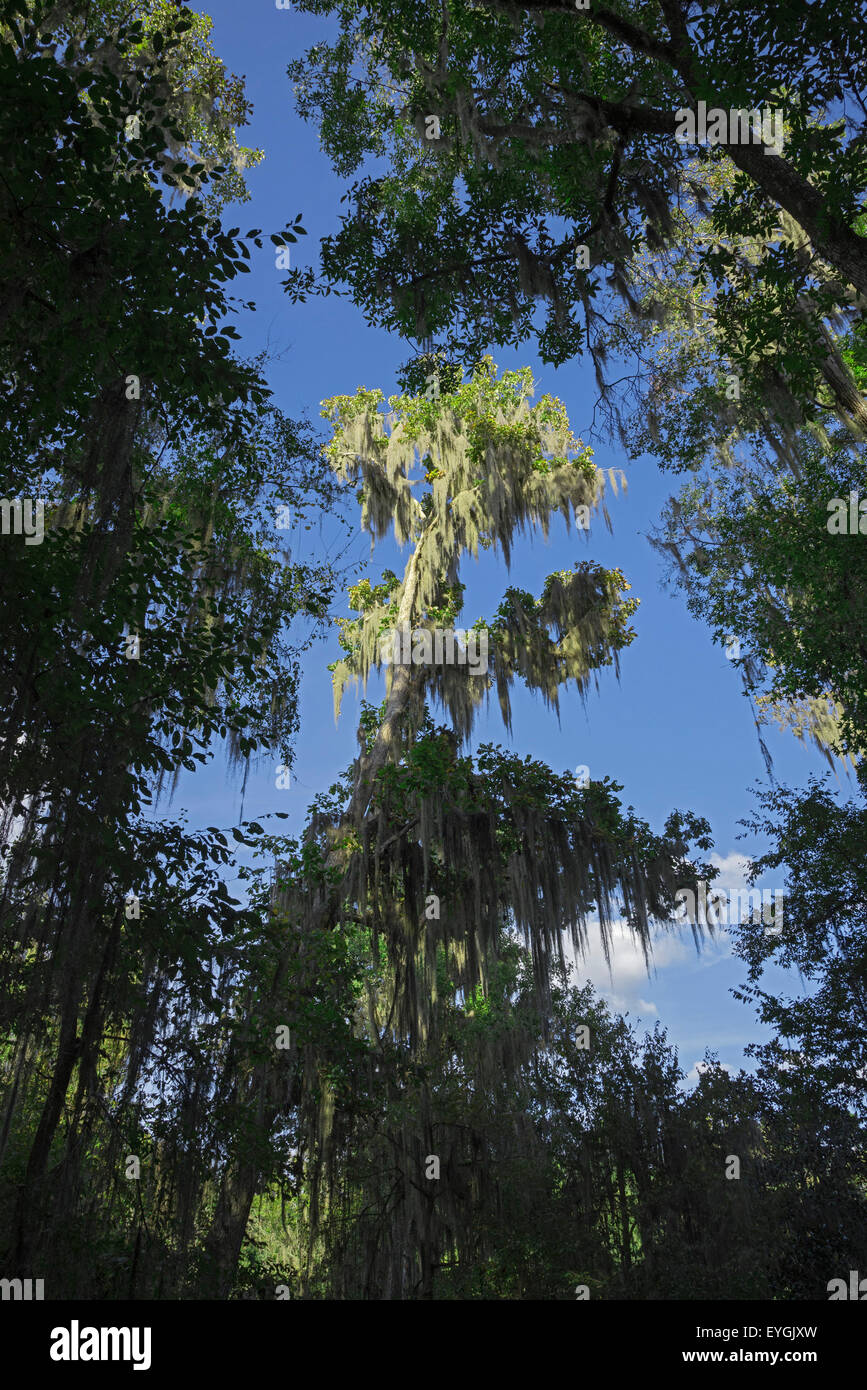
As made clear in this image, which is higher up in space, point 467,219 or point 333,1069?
point 467,219

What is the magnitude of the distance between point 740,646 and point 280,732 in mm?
9132

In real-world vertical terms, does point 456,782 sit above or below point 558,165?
below

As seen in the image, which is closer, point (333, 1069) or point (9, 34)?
point (9, 34)

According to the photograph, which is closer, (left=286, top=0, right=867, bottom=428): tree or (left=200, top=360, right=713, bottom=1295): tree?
(left=286, top=0, right=867, bottom=428): tree

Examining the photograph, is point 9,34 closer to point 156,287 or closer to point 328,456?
point 156,287

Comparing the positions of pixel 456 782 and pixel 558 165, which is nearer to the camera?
pixel 558 165

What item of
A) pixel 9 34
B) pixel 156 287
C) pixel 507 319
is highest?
pixel 9 34

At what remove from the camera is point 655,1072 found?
40.9 ft

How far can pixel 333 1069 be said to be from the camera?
10.8 metres

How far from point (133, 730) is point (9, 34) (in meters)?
8.39

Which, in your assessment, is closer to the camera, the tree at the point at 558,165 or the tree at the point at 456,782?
the tree at the point at 558,165

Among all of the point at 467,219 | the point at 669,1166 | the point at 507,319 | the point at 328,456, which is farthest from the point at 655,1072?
the point at 328,456
